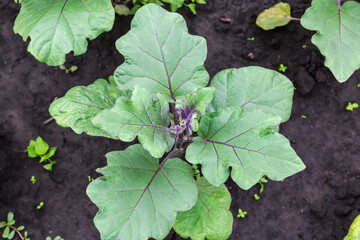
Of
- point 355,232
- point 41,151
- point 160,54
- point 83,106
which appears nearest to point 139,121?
point 160,54

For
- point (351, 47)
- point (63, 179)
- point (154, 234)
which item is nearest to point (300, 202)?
point (351, 47)

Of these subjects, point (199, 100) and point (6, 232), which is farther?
point (6, 232)

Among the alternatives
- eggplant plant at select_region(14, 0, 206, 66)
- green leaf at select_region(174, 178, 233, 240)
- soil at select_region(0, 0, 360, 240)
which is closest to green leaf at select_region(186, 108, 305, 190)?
green leaf at select_region(174, 178, 233, 240)

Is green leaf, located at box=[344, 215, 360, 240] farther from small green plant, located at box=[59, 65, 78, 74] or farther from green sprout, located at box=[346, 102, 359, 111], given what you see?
small green plant, located at box=[59, 65, 78, 74]

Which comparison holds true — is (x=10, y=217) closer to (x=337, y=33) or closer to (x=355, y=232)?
(x=355, y=232)

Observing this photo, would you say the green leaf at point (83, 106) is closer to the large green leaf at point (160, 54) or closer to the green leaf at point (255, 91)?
the large green leaf at point (160, 54)

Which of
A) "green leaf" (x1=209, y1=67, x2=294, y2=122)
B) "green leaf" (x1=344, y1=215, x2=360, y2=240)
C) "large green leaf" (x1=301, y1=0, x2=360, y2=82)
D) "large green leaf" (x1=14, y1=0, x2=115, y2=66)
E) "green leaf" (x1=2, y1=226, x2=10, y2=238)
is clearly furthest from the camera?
"green leaf" (x1=2, y1=226, x2=10, y2=238)
